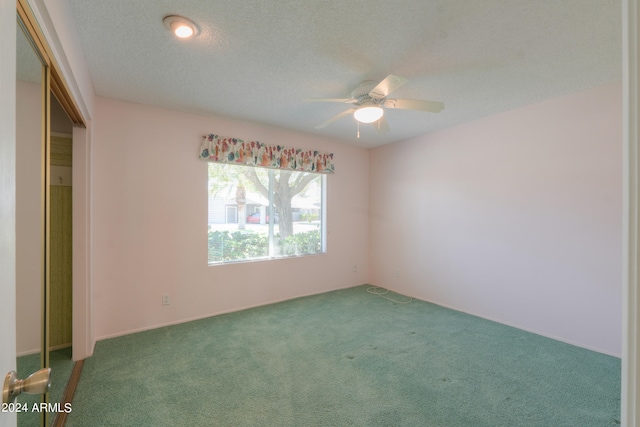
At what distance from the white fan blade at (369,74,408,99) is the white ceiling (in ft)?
0.74

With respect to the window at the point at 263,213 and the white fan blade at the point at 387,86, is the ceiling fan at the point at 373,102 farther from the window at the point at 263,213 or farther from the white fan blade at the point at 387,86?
the window at the point at 263,213

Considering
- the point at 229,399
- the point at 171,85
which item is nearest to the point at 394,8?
the point at 171,85

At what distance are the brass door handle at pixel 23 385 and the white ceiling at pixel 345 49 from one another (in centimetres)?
182

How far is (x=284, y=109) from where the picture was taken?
3156 millimetres

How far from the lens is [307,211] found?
4.38 meters

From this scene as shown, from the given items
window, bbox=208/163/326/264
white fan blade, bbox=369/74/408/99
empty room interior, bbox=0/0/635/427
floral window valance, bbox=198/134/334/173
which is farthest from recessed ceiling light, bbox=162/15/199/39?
window, bbox=208/163/326/264

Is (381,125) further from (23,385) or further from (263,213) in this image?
(23,385)

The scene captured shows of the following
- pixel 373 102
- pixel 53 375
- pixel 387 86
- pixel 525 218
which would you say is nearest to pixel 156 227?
pixel 53 375

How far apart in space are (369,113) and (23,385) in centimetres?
236

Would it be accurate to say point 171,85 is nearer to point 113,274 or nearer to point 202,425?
point 113,274

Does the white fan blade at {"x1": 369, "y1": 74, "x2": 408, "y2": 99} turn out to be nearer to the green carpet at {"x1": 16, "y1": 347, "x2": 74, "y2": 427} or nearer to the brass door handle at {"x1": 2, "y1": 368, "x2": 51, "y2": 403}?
the brass door handle at {"x1": 2, "y1": 368, "x2": 51, "y2": 403}

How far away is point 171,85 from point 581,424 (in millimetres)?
3934

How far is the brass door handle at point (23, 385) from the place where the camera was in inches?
21.7

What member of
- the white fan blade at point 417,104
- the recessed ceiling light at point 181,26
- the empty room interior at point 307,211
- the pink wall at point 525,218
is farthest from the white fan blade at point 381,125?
the recessed ceiling light at point 181,26
